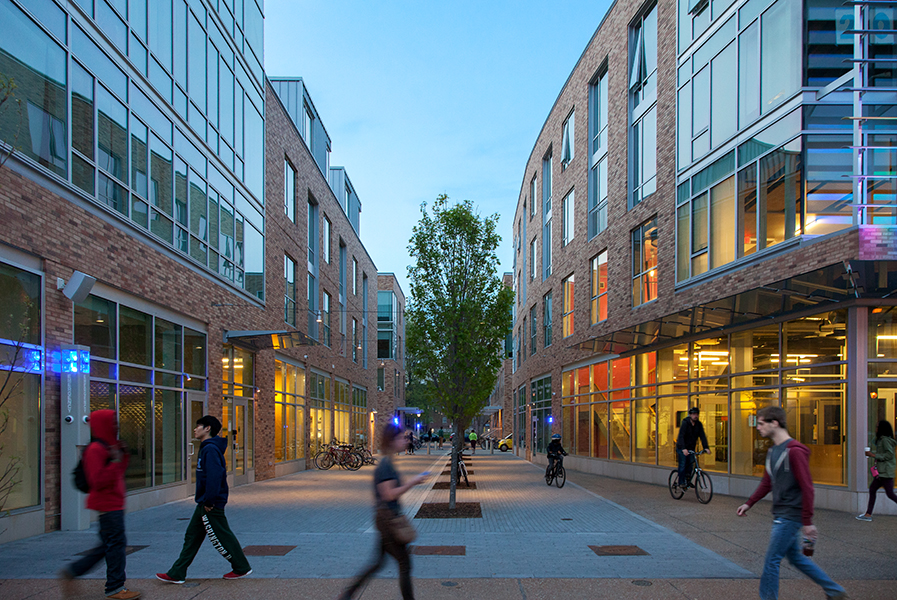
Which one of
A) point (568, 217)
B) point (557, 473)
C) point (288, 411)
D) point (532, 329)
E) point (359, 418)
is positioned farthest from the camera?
point (359, 418)

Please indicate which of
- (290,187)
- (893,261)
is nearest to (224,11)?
(290,187)

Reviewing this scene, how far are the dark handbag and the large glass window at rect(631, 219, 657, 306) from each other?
14900mm

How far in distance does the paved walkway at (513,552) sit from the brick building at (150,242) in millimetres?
1672

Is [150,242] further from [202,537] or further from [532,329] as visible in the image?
[532,329]

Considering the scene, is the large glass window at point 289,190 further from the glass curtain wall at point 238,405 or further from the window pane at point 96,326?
the window pane at point 96,326

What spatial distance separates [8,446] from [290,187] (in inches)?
677

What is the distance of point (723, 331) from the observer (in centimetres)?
1627

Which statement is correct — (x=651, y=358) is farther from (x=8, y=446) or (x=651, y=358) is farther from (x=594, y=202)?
(x=8, y=446)

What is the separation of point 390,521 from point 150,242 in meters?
9.97

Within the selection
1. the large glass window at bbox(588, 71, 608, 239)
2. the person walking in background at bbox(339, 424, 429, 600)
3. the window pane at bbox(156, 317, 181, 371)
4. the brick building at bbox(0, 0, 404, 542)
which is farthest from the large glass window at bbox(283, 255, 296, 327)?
the person walking in background at bbox(339, 424, 429, 600)

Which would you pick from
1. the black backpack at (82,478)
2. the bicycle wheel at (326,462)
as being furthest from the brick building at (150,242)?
the black backpack at (82,478)

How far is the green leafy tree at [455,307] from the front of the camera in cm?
1509

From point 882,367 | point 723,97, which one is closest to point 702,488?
point 882,367

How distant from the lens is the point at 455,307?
15.1 m
